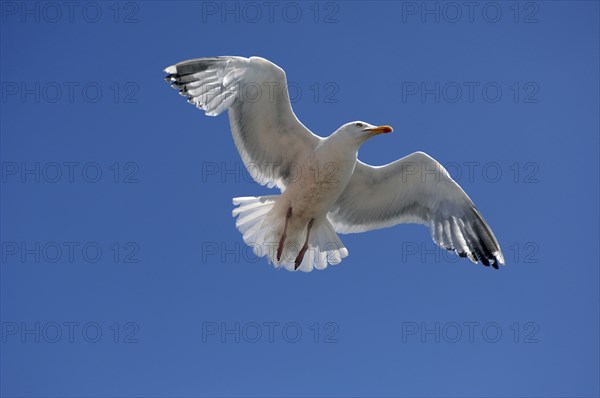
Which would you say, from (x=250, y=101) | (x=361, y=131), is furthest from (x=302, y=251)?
(x=250, y=101)

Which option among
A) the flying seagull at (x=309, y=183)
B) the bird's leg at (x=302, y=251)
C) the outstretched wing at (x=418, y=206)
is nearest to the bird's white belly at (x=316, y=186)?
the flying seagull at (x=309, y=183)

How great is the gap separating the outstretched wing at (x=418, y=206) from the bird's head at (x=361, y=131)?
25.0 inches

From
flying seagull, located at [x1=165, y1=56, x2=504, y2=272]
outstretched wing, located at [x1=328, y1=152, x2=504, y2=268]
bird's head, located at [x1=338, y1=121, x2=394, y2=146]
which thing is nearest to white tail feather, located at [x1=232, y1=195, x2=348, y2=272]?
flying seagull, located at [x1=165, y1=56, x2=504, y2=272]

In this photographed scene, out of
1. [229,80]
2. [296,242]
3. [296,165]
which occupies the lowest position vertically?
[296,242]

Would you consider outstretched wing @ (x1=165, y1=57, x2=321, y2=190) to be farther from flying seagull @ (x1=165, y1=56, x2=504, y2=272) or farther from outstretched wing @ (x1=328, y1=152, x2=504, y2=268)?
outstretched wing @ (x1=328, y1=152, x2=504, y2=268)

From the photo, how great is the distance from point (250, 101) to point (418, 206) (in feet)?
6.24

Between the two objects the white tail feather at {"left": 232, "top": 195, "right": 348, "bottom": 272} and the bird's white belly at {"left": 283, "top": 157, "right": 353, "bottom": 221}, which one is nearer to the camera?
the bird's white belly at {"left": 283, "top": 157, "right": 353, "bottom": 221}

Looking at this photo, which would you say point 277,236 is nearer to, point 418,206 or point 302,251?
point 302,251

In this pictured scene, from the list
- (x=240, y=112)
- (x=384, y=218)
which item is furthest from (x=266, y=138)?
(x=384, y=218)

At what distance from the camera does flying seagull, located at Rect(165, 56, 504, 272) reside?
685cm

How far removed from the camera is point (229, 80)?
6.86m

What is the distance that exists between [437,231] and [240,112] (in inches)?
83.1

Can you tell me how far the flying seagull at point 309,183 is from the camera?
685 centimetres

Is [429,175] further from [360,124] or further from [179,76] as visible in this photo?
[179,76]
